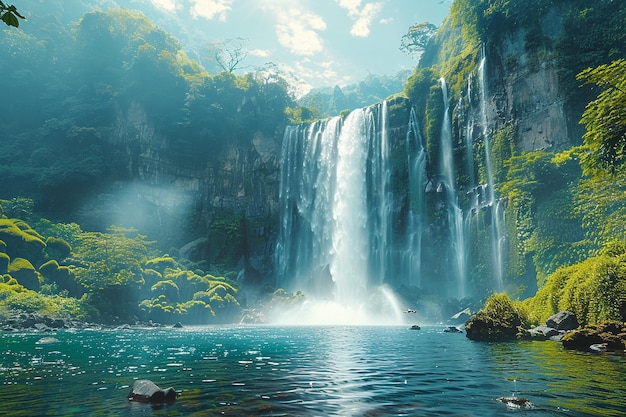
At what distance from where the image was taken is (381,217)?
5172 centimetres

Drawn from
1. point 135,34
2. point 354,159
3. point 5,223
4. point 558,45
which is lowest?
point 5,223

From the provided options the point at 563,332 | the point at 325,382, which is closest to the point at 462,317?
the point at 563,332

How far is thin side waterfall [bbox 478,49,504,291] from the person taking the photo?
38.2m

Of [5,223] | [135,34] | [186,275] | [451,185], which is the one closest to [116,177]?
[5,223]

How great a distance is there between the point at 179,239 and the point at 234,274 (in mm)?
11439

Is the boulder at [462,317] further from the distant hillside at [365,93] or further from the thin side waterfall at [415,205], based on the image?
the distant hillside at [365,93]

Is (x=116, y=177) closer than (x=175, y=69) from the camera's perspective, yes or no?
Yes

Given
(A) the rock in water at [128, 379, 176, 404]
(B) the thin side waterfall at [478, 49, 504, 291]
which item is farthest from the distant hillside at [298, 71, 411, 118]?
(A) the rock in water at [128, 379, 176, 404]

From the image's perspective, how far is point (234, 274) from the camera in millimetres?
56156

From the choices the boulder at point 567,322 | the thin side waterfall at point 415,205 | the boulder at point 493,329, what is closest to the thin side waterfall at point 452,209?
the thin side waterfall at point 415,205

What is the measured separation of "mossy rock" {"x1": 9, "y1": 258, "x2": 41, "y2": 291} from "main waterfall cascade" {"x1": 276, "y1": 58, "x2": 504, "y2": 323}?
92.4 feet

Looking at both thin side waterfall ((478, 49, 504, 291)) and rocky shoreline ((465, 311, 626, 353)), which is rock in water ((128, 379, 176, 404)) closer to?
rocky shoreline ((465, 311, 626, 353))

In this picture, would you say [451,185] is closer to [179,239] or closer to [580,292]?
[580,292]

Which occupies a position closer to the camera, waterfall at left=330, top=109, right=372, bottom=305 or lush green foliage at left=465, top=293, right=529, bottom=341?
lush green foliage at left=465, top=293, right=529, bottom=341
